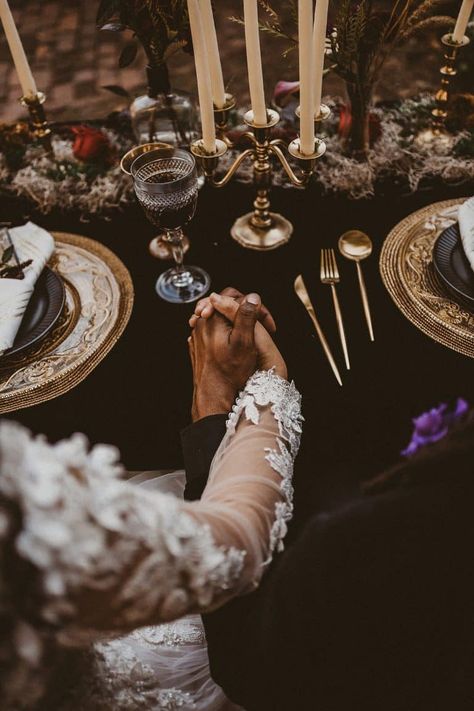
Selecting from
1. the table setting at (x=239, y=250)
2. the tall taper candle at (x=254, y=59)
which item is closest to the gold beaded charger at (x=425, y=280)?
the table setting at (x=239, y=250)

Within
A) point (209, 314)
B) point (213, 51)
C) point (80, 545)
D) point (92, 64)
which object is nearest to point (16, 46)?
point (213, 51)

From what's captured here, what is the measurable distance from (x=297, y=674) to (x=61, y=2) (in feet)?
13.6

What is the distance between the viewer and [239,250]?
1.18 m

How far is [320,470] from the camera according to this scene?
90 cm

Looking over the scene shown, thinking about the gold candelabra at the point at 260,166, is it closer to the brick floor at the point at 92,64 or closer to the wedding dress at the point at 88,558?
the wedding dress at the point at 88,558

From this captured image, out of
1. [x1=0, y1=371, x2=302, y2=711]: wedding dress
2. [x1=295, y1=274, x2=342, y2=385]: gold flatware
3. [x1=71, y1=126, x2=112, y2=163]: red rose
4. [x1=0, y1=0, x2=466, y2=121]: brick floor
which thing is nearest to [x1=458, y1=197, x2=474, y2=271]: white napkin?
[x1=295, y1=274, x2=342, y2=385]: gold flatware

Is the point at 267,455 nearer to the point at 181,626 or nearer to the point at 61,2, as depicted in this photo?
the point at 181,626

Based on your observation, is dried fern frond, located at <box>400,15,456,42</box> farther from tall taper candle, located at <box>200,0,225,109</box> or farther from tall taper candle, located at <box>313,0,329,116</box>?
tall taper candle, located at <box>200,0,225,109</box>

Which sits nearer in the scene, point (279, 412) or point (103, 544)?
point (103, 544)

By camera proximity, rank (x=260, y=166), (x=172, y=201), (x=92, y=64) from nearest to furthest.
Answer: (x=172, y=201)
(x=260, y=166)
(x=92, y=64)

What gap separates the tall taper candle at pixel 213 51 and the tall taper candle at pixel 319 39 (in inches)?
7.0

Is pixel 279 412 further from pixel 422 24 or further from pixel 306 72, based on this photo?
pixel 422 24

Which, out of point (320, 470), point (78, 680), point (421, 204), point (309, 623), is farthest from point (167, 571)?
point (421, 204)

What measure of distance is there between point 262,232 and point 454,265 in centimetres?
42
